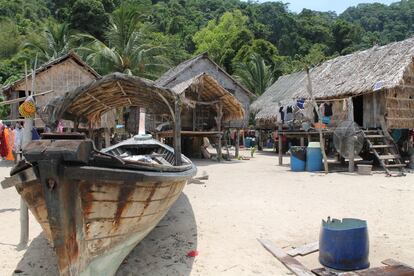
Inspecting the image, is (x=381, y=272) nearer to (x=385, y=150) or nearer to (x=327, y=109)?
(x=385, y=150)

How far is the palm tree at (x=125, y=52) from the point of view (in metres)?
26.5

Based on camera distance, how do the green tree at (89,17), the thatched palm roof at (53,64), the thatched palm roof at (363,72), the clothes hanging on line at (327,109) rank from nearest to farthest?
the thatched palm roof at (363,72) < the clothes hanging on line at (327,109) < the thatched palm roof at (53,64) < the green tree at (89,17)

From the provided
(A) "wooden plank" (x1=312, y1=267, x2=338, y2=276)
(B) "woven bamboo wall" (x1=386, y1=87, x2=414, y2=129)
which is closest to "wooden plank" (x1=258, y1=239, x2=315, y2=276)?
(A) "wooden plank" (x1=312, y1=267, x2=338, y2=276)

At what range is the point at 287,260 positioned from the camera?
523 centimetres

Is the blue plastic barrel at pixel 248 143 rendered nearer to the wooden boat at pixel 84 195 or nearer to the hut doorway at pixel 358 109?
the hut doorway at pixel 358 109

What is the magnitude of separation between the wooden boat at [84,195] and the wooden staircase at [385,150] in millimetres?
10541

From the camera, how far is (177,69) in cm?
2628

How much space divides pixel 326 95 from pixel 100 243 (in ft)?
44.6

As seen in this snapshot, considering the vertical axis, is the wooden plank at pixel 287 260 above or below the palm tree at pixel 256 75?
below

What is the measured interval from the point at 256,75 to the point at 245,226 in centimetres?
2868

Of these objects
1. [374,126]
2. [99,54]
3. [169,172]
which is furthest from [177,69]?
[169,172]

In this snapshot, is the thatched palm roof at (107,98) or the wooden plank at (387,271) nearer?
the wooden plank at (387,271)

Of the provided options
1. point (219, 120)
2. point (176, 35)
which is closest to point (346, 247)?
point (219, 120)

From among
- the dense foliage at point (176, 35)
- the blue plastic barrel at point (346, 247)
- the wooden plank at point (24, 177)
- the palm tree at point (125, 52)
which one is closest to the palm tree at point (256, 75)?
the dense foliage at point (176, 35)
